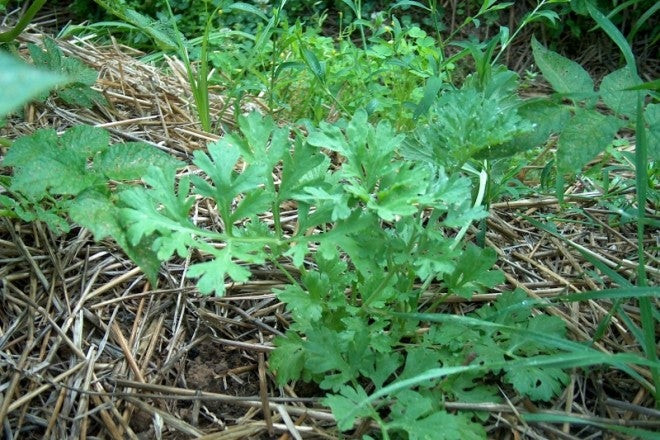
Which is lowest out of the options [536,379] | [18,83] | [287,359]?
[536,379]

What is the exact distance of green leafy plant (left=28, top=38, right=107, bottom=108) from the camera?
1.80 m

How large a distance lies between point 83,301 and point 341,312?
1.87 feet

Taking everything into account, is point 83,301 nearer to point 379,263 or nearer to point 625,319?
point 379,263

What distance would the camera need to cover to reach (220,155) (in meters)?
1.24

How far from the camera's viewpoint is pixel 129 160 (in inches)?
54.9

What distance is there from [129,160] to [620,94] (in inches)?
42.8

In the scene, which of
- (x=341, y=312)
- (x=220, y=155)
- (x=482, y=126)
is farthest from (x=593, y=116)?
(x=220, y=155)

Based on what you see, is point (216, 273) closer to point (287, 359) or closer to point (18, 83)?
point (287, 359)

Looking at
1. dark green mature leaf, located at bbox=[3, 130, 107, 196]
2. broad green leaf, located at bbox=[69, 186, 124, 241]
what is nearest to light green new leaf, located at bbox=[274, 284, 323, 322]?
broad green leaf, located at bbox=[69, 186, 124, 241]

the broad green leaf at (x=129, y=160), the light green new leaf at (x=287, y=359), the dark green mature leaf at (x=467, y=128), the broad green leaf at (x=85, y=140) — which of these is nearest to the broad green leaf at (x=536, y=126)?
the dark green mature leaf at (x=467, y=128)

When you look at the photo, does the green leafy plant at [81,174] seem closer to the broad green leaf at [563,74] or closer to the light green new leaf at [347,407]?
the light green new leaf at [347,407]

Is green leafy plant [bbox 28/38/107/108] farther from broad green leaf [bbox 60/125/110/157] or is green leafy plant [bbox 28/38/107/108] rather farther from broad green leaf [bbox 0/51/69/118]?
broad green leaf [bbox 0/51/69/118]

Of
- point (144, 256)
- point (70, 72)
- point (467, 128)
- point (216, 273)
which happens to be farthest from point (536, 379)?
point (70, 72)

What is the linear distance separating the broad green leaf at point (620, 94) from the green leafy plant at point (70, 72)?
53.1 inches
